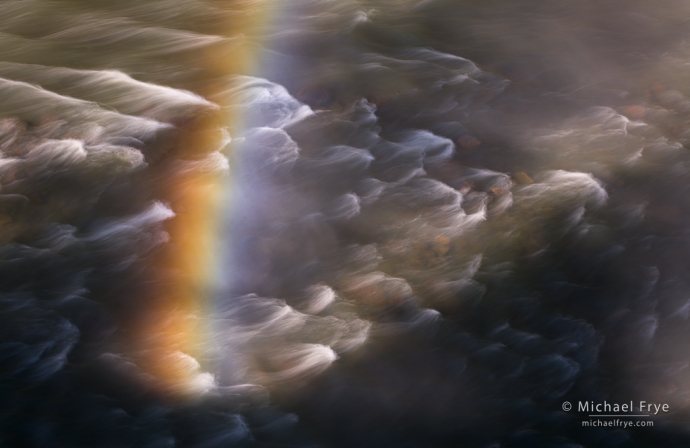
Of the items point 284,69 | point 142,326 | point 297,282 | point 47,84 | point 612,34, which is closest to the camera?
point 142,326

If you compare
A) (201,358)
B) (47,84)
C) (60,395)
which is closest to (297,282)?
(201,358)

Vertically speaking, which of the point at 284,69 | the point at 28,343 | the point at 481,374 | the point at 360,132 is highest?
the point at 284,69

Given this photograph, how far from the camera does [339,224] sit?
222 cm

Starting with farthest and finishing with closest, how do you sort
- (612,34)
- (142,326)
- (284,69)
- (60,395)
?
1. (612,34)
2. (284,69)
3. (142,326)
4. (60,395)

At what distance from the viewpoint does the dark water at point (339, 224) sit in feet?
6.14

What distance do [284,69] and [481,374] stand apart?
1.40 meters

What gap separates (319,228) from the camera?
2.21 m

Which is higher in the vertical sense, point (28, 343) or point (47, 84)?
point (47, 84)

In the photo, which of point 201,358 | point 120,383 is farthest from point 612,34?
point 120,383

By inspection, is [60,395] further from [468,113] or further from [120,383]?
[468,113]

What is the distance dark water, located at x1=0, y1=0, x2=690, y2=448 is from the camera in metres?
1.87

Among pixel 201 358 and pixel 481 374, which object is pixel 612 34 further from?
pixel 201 358

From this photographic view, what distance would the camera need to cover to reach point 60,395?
181 cm

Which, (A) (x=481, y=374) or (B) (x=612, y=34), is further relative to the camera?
(B) (x=612, y=34)
